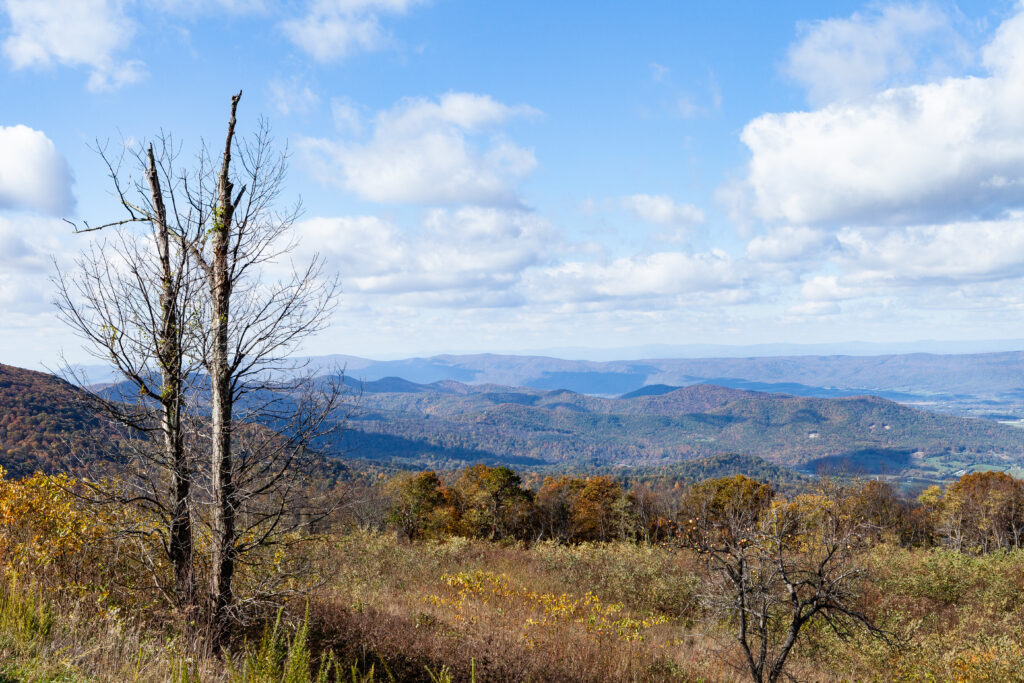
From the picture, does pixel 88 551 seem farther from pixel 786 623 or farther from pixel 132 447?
pixel 786 623

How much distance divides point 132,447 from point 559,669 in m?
7.29

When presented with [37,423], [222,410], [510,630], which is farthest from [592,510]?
[37,423]

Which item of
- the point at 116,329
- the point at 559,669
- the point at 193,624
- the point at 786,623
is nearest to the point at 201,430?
the point at 116,329

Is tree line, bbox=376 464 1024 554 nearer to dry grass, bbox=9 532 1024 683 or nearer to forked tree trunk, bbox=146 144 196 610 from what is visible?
dry grass, bbox=9 532 1024 683

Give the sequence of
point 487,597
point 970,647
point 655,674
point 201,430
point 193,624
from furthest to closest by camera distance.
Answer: point 487,597 < point 970,647 < point 655,674 < point 201,430 < point 193,624

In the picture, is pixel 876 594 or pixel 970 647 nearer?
pixel 970 647

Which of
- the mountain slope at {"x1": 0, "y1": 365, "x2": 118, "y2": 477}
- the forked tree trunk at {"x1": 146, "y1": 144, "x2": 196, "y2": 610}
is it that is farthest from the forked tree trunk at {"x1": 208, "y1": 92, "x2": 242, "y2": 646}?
the mountain slope at {"x1": 0, "y1": 365, "x2": 118, "y2": 477}

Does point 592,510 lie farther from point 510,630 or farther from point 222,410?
point 222,410

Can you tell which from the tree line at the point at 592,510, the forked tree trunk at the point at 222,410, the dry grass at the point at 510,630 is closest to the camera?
the dry grass at the point at 510,630

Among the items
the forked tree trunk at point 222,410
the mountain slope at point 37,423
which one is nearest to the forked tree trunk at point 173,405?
the forked tree trunk at point 222,410

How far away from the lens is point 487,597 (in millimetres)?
11898

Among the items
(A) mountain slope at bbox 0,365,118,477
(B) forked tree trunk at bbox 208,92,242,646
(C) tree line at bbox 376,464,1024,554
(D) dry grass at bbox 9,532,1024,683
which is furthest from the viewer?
(C) tree line at bbox 376,464,1024,554

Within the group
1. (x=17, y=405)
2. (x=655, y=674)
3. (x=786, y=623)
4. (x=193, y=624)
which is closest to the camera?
(x=193, y=624)

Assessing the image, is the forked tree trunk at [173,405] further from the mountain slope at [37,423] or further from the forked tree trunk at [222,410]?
the mountain slope at [37,423]
